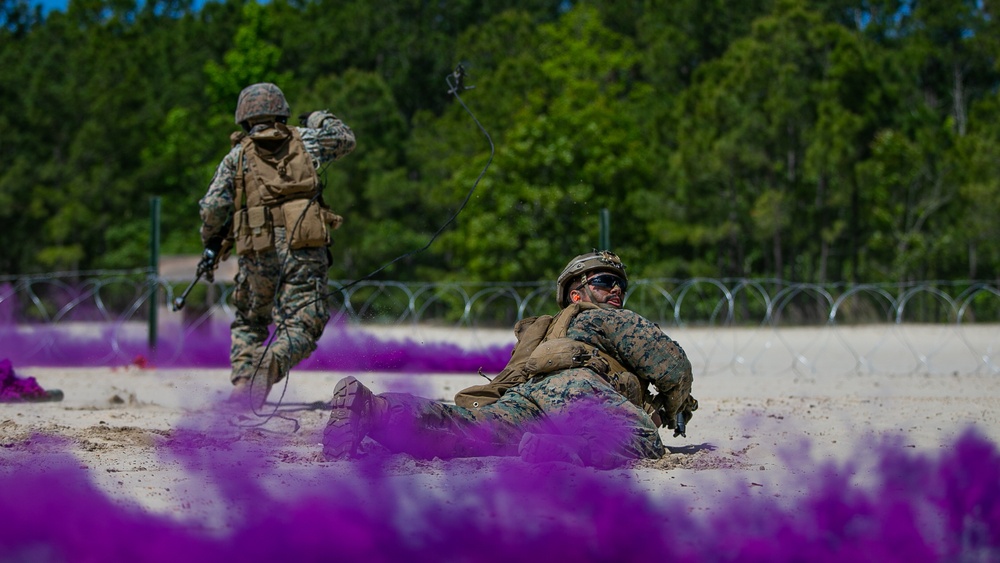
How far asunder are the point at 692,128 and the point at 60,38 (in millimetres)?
23492

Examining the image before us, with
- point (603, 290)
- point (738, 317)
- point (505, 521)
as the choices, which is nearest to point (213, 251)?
point (603, 290)

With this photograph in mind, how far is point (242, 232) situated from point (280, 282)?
408 millimetres

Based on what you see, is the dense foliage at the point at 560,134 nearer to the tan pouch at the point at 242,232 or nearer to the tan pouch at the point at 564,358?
the tan pouch at the point at 242,232

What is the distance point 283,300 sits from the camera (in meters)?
7.20

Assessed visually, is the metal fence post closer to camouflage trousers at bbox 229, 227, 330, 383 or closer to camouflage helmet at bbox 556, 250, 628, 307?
camouflage trousers at bbox 229, 227, 330, 383

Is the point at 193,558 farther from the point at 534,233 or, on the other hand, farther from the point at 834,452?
the point at 534,233

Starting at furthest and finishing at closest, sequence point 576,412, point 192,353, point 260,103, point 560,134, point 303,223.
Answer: point 560,134
point 192,353
point 260,103
point 303,223
point 576,412

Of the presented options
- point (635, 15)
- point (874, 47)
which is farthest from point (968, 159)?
point (635, 15)

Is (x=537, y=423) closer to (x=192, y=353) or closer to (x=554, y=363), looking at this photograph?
(x=554, y=363)

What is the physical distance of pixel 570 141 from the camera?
2598 centimetres

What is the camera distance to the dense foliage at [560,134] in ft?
87.0

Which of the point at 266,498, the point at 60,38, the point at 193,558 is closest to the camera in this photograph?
the point at 193,558

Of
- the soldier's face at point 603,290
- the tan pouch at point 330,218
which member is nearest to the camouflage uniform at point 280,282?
the tan pouch at point 330,218

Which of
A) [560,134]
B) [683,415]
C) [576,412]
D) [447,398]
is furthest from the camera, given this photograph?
[560,134]
